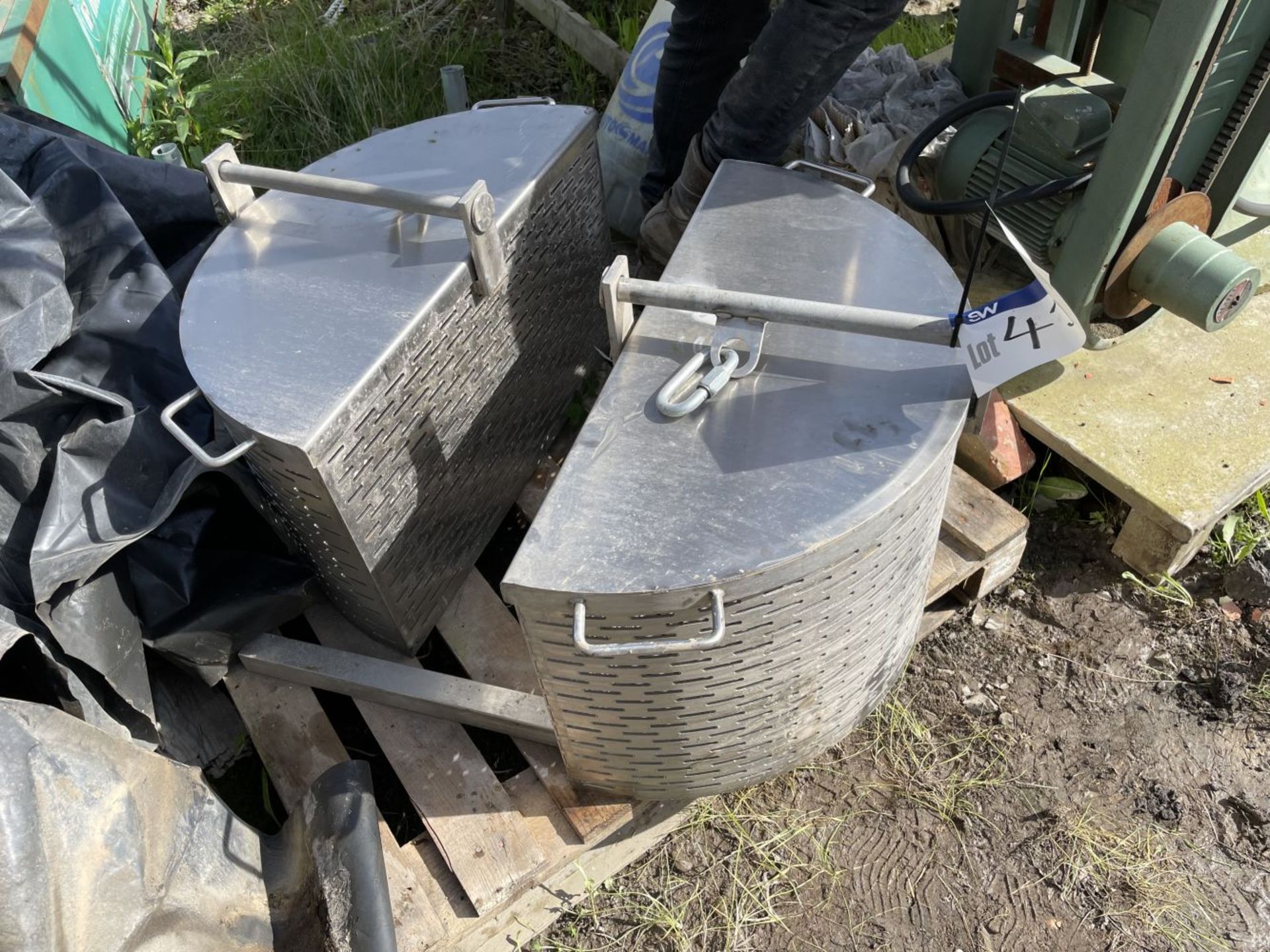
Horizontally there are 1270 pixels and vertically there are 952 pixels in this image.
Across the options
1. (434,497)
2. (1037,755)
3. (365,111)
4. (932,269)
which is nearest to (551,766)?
(434,497)

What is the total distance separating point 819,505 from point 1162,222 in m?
1.19

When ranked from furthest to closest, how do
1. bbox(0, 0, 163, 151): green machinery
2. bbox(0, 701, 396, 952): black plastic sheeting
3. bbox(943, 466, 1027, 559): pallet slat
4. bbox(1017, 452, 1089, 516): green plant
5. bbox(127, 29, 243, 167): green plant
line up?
bbox(127, 29, 243, 167): green plant < bbox(0, 0, 163, 151): green machinery < bbox(1017, 452, 1089, 516): green plant < bbox(943, 466, 1027, 559): pallet slat < bbox(0, 701, 396, 952): black plastic sheeting

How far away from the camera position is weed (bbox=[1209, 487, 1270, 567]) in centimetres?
205

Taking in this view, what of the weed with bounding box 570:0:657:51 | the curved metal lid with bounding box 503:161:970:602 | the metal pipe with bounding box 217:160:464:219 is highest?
the metal pipe with bounding box 217:160:464:219

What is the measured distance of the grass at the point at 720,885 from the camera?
1660mm

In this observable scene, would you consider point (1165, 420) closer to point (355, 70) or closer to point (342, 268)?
point (342, 268)

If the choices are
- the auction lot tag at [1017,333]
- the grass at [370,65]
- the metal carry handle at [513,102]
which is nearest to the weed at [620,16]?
the grass at [370,65]

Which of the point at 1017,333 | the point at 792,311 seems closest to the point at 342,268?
the point at 792,311

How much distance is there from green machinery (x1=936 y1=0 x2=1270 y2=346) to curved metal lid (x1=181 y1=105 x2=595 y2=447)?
0.94m

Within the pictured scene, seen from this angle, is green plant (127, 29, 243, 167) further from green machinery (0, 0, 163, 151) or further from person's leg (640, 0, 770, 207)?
person's leg (640, 0, 770, 207)

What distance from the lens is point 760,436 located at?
1.30 m

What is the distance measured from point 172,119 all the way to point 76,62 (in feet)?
1.26

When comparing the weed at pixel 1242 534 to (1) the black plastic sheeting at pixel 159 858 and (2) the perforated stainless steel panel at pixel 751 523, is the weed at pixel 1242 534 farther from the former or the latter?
(1) the black plastic sheeting at pixel 159 858

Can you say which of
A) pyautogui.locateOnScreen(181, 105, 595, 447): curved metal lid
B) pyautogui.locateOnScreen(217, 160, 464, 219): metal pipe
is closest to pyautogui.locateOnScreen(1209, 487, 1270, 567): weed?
pyautogui.locateOnScreen(181, 105, 595, 447): curved metal lid
